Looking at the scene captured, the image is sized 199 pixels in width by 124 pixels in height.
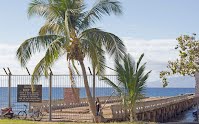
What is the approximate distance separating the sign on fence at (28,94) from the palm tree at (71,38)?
223 cm

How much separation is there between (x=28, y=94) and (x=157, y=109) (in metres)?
18.1

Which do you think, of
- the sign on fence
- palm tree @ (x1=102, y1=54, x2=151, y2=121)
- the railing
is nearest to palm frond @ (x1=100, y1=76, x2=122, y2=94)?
palm tree @ (x1=102, y1=54, x2=151, y2=121)

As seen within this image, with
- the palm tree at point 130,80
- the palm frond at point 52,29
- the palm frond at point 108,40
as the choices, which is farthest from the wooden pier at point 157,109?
the palm frond at point 52,29

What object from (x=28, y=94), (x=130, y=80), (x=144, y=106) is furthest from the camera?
(x=144, y=106)

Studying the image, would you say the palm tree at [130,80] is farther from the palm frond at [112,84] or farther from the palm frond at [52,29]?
the palm frond at [52,29]

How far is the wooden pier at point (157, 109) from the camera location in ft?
81.5

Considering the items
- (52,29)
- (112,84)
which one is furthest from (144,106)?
(52,29)

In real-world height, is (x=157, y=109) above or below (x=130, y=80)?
below

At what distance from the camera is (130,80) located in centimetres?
2112

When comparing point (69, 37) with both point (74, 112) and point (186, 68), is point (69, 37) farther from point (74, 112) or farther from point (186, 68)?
point (186, 68)

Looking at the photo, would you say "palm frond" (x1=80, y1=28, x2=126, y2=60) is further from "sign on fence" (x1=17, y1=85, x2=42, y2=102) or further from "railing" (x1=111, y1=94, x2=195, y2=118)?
"sign on fence" (x1=17, y1=85, x2=42, y2=102)

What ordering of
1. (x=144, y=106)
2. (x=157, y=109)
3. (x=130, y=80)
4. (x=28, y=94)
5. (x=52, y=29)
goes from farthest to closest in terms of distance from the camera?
(x=157, y=109)
(x=144, y=106)
(x=28, y=94)
(x=52, y=29)
(x=130, y=80)

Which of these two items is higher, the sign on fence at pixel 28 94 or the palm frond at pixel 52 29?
the palm frond at pixel 52 29

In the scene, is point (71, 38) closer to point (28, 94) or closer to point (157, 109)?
point (28, 94)
